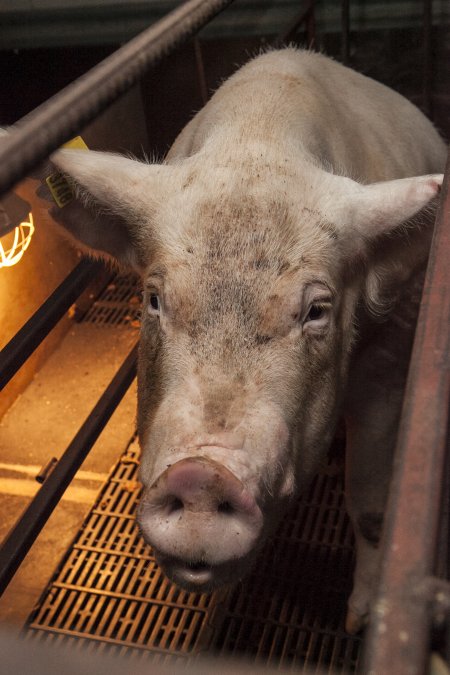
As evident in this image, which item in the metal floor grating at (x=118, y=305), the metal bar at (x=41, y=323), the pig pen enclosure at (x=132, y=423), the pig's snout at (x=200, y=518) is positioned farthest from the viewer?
the metal floor grating at (x=118, y=305)

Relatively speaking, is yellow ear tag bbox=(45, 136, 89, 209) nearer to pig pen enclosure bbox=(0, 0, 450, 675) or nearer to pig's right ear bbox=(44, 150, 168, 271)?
pig's right ear bbox=(44, 150, 168, 271)

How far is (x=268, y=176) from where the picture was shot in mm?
1864

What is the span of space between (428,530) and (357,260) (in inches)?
52.3

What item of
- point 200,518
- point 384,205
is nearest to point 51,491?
point 200,518

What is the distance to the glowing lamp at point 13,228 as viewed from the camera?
256 cm

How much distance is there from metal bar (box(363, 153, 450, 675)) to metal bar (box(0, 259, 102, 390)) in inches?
50.6

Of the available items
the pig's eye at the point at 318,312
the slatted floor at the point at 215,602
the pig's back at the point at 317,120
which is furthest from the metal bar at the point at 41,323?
the slatted floor at the point at 215,602

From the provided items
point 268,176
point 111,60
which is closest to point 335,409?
point 268,176

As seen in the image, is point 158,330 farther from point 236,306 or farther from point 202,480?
point 202,480

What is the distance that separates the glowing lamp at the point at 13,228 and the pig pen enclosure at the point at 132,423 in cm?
11

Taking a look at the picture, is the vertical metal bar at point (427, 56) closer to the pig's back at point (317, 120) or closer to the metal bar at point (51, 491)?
the pig's back at point (317, 120)

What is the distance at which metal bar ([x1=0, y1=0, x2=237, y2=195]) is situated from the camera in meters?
0.99

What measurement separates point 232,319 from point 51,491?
0.80 meters

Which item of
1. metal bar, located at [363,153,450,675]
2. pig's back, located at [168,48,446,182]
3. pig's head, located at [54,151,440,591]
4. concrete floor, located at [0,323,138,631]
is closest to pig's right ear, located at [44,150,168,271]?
pig's head, located at [54,151,440,591]
